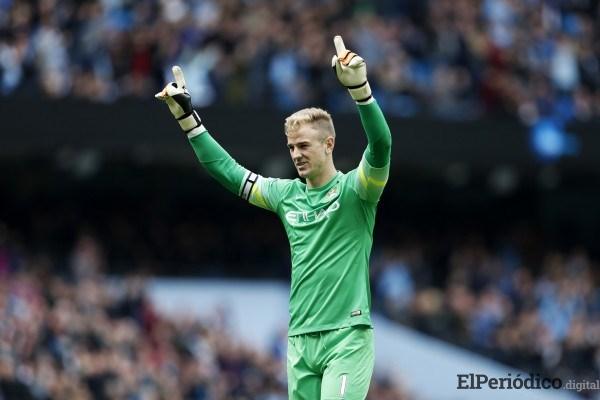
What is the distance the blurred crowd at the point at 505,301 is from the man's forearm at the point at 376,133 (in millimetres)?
11890

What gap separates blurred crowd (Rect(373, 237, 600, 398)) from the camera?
66.5 ft

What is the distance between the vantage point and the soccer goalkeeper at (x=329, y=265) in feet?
25.6

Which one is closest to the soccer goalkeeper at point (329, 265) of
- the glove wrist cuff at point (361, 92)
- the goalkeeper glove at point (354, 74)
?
the goalkeeper glove at point (354, 74)

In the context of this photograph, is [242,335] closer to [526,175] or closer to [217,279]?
[217,279]

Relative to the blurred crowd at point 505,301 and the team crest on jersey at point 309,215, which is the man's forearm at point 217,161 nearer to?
the team crest on jersey at point 309,215

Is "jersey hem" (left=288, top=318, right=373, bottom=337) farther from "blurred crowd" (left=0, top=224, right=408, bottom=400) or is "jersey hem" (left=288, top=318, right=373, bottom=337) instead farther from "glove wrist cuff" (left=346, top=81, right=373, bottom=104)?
"blurred crowd" (left=0, top=224, right=408, bottom=400)

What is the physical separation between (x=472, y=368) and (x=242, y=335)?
3.92m

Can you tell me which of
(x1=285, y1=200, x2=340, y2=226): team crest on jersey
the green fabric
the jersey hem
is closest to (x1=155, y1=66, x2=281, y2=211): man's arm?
(x1=285, y1=200, x2=340, y2=226): team crest on jersey

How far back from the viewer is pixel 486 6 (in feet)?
78.2

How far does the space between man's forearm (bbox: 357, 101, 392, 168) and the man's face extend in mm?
402

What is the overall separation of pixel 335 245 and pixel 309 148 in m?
0.61

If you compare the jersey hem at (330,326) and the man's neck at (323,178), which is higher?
the man's neck at (323,178)

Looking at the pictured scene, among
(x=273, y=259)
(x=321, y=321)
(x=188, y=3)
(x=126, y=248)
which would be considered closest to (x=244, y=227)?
(x=273, y=259)

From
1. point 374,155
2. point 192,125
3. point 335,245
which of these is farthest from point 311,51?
point 374,155
